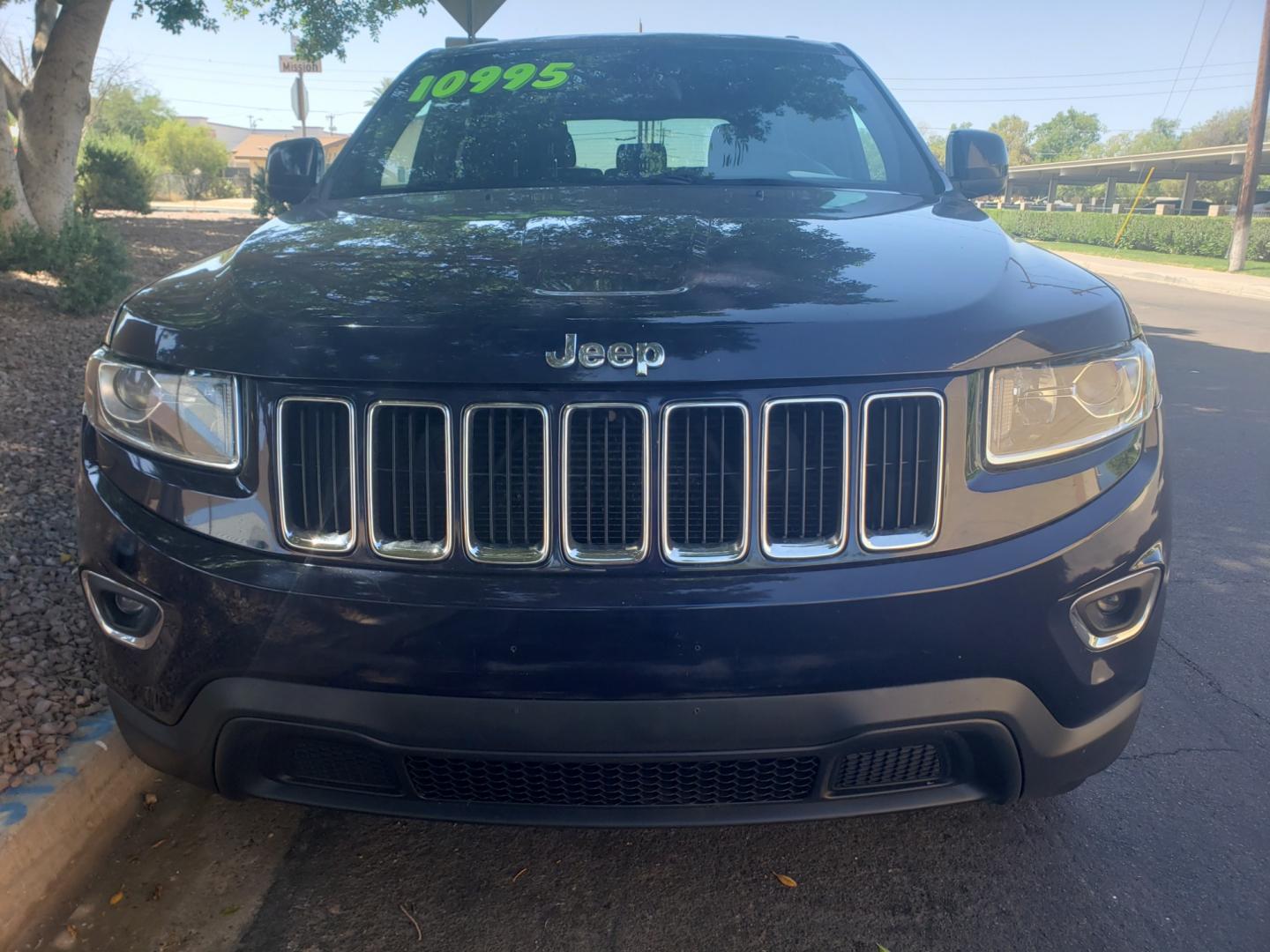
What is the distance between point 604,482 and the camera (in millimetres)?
1796

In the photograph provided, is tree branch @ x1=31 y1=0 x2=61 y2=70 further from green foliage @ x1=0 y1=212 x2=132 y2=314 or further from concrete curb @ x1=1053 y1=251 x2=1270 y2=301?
concrete curb @ x1=1053 y1=251 x2=1270 y2=301

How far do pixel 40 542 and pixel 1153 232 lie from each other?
3769 centimetres

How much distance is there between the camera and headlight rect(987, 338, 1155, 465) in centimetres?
185

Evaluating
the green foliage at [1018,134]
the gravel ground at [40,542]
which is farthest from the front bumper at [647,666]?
the green foliage at [1018,134]

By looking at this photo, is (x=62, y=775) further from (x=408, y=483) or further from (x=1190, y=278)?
(x=1190, y=278)

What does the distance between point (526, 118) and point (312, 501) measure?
197cm

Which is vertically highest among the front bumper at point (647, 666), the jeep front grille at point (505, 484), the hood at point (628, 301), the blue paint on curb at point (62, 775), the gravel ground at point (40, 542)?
the hood at point (628, 301)

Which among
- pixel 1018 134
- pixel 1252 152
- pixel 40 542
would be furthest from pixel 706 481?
pixel 1018 134

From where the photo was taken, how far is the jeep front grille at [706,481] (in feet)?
5.83

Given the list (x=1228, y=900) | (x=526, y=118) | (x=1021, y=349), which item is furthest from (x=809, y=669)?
(x=526, y=118)

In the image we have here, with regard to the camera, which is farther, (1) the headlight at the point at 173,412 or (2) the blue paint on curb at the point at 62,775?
(2) the blue paint on curb at the point at 62,775

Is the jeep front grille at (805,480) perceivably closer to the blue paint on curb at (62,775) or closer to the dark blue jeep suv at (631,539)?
the dark blue jeep suv at (631,539)

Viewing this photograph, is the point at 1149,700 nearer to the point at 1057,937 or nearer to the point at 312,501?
the point at 1057,937

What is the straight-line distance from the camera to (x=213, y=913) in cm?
222
